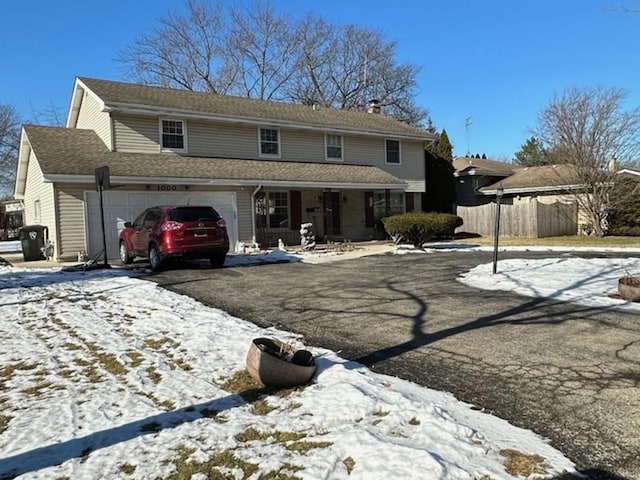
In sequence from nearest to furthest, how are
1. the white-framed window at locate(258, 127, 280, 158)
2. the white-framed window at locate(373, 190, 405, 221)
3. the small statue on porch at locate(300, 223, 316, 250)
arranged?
1. the small statue on porch at locate(300, 223, 316, 250)
2. the white-framed window at locate(258, 127, 280, 158)
3. the white-framed window at locate(373, 190, 405, 221)

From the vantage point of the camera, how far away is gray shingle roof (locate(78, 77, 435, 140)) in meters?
18.4

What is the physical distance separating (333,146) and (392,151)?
386 cm

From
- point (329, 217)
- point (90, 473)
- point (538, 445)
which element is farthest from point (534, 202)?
point (90, 473)

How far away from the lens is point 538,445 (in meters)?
3.27

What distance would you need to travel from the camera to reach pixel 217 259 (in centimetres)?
1373

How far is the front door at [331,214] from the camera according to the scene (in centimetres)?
2256

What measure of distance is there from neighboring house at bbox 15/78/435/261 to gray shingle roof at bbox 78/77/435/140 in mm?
76

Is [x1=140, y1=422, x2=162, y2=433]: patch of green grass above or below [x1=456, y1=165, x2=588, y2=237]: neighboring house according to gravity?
below

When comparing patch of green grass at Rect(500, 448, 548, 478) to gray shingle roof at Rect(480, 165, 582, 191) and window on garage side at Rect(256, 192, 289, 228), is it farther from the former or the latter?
gray shingle roof at Rect(480, 165, 582, 191)

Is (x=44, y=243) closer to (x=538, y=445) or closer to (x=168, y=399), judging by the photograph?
(x=168, y=399)

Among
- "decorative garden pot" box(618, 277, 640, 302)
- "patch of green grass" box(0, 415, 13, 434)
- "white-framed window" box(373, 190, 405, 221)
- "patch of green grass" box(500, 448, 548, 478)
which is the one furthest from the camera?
"white-framed window" box(373, 190, 405, 221)

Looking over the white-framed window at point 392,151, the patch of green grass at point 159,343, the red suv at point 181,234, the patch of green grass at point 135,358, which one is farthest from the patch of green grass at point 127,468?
the white-framed window at point 392,151

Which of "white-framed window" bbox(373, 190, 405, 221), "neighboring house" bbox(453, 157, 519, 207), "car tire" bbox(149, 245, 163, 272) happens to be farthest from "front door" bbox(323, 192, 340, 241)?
"neighboring house" bbox(453, 157, 519, 207)

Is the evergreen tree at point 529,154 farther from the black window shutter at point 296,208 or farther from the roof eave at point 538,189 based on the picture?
the black window shutter at point 296,208
